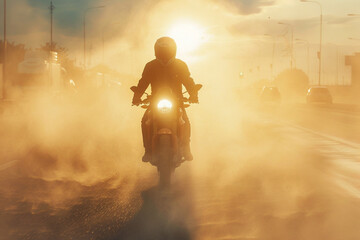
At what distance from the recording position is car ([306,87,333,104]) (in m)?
53.8

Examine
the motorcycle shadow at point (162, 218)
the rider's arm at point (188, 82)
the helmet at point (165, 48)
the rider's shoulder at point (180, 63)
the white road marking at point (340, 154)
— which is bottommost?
the motorcycle shadow at point (162, 218)

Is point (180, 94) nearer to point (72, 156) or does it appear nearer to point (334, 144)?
point (72, 156)

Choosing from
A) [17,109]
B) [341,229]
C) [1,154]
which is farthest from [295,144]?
[17,109]

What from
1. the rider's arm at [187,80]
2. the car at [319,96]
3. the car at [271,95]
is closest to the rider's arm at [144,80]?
the rider's arm at [187,80]

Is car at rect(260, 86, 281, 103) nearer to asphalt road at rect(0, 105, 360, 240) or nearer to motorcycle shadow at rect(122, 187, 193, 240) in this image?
asphalt road at rect(0, 105, 360, 240)

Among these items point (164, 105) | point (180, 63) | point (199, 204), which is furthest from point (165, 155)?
point (180, 63)

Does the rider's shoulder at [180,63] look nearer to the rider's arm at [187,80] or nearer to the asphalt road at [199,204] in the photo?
the rider's arm at [187,80]

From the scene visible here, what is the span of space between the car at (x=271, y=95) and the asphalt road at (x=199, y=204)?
1680 inches

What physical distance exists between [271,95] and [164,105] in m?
47.5

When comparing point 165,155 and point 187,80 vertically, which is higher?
point 187,80

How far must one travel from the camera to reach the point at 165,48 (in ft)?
26.4

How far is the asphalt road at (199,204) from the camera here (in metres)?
6.02

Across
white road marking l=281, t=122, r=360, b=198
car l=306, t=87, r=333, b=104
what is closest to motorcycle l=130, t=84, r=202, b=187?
white road marking l=281, t=122, r=360, b=198

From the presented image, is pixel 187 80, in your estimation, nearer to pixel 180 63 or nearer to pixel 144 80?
pixel 180 63
